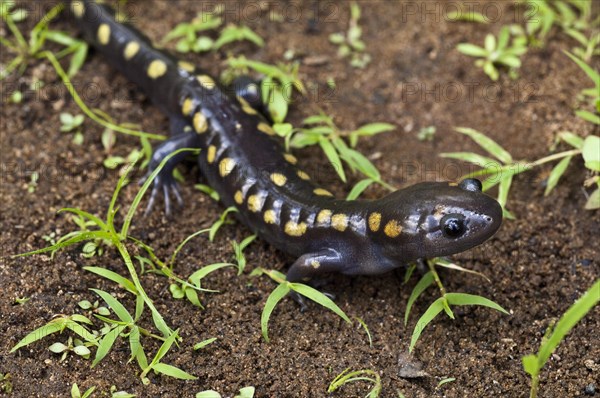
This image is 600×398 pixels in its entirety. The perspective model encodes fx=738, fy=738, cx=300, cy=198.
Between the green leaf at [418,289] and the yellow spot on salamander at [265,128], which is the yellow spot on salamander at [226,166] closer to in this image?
the yellow spot on salamander at [265,128]

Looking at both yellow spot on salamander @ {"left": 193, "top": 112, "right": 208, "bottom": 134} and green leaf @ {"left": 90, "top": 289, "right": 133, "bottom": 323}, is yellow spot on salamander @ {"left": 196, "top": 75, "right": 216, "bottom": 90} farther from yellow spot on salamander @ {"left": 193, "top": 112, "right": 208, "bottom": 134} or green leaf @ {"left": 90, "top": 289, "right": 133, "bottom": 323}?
green leaf @ {"left": 90, "top": 289, "right": 133, "bottom": 323}

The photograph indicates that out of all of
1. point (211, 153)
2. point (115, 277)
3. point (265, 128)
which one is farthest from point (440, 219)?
point (115, 277)

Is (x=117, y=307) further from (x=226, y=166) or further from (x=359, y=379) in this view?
(x=359, y=379)

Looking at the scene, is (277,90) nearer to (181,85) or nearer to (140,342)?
(181,85)

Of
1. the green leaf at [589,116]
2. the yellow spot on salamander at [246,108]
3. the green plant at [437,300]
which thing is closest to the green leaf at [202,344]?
the green plant at [437,300]

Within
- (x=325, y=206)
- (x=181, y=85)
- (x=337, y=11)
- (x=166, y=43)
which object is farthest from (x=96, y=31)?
(x=325, y=206)

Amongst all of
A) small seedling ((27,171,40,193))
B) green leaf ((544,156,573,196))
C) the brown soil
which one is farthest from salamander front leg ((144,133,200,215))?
green leaf ((544,156,573,196))

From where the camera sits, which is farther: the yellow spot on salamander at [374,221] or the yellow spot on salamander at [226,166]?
the yellow spot on salamander at [226,166]
